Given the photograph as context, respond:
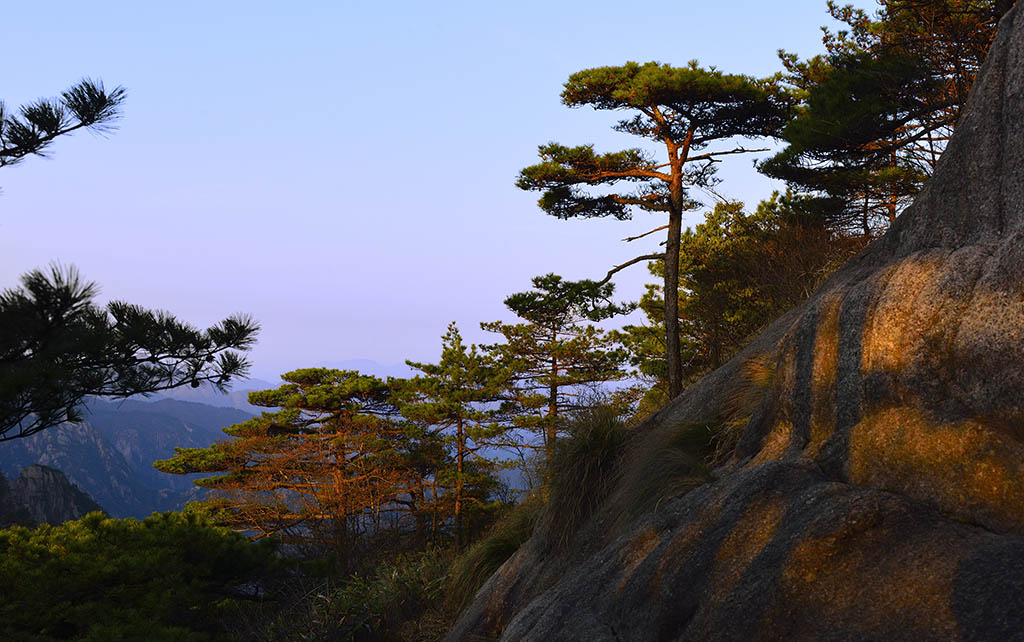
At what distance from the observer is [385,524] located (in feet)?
104

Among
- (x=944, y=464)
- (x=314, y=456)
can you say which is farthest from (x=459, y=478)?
(x=944, y=464)

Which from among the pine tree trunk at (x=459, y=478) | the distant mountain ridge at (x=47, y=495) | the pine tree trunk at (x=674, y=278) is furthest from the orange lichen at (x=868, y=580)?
the distant mountain ridge at (x=47, y=495)

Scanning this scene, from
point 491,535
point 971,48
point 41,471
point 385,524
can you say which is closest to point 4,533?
point 491,535

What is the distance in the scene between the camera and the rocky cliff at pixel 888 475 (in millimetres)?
2809

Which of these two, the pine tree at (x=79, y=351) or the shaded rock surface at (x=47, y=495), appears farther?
the shaded rock surface at (x=47, y=495)

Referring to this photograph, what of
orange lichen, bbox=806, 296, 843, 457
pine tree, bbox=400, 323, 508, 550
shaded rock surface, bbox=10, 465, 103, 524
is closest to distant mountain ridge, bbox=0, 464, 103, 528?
shaded rock surface, bbox=10, 465, 103, 524

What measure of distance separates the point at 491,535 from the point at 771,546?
18.9 feet

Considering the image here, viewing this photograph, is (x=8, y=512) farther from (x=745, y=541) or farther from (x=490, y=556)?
(x=745, y=541)

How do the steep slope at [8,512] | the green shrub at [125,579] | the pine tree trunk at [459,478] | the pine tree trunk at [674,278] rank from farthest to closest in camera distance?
the steep slope at [8,512] → the pine tree trunk at [459,478] → the pine tree trunk at [674,278] → the green shrub at [125,579]

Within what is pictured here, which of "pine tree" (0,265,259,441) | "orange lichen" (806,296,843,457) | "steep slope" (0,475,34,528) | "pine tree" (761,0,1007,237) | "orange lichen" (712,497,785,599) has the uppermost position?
"pine tree" (761,0,1007,237)

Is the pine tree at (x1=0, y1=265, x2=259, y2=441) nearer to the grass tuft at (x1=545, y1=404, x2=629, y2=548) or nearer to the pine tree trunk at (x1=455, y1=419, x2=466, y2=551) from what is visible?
the grass tuft at (x1=545, y1=404, x2=629, y2=548)

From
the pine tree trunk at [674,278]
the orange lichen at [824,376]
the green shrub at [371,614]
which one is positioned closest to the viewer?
the orange lichen at [824,376]

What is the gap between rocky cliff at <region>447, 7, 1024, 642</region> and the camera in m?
2.81

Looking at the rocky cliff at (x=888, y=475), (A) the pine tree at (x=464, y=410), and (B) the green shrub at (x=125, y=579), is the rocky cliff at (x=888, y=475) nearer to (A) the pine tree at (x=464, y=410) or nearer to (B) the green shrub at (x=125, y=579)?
(B) the green shrub at (x=125, y=579)
